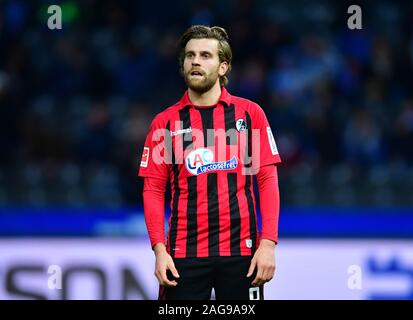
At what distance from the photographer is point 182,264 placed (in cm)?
418

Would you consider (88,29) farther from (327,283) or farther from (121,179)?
(327,283)

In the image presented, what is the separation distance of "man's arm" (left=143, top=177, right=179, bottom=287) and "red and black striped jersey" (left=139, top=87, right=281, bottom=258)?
5cm

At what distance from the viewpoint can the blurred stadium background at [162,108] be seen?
23.8ft

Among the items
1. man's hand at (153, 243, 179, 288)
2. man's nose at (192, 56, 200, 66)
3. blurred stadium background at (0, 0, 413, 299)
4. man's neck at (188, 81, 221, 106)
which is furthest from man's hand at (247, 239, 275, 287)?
blurred stadium background at (0, 0, 413, 299)

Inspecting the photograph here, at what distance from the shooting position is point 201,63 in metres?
4.20

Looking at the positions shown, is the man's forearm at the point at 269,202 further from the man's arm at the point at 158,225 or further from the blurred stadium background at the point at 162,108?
the blurred stadium background at the point at 162,108

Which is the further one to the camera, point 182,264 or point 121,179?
point 121,179

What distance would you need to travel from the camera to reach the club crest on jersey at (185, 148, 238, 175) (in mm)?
4203

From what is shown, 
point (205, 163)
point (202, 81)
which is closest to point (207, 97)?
point (202, 81)

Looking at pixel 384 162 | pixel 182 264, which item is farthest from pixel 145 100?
pixel 182 264

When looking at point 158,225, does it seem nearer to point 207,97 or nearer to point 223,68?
point 207,97

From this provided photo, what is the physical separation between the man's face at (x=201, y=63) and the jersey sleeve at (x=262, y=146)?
0.83 feet

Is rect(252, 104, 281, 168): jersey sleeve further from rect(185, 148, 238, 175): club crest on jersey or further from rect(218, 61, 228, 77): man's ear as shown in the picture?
rect(218, 61, 228, 77): man's ear
